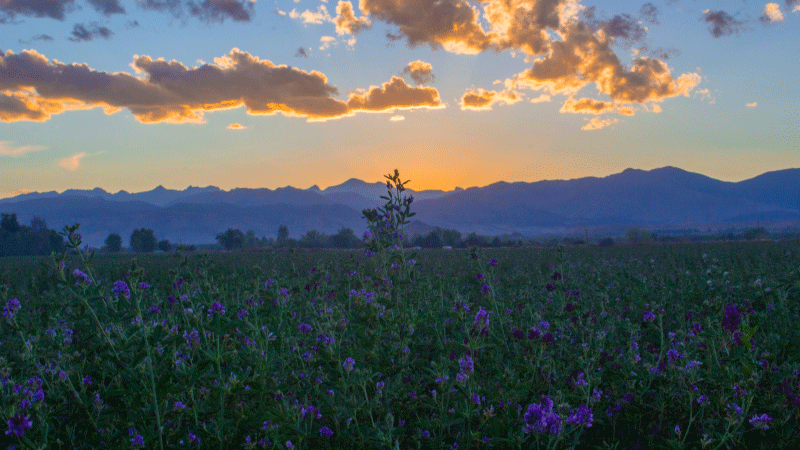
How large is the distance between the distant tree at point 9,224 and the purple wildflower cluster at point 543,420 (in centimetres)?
9760

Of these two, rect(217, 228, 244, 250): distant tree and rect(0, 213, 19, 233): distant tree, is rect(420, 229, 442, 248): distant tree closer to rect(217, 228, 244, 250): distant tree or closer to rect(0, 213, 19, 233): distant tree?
rect(217, 228, 244, 250): distant tree

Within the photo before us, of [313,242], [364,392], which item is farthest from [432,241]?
[364,392]

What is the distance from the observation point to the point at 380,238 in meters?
4.41

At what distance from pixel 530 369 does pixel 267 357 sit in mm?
2249

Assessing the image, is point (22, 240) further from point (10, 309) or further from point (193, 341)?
point (193, 341)

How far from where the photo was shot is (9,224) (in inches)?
2862

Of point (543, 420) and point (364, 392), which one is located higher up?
point (543, 420)

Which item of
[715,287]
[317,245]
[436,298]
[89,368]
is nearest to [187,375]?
[89,368]

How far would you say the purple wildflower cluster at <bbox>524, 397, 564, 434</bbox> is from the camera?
80.0 inches

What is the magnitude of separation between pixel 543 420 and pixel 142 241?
367 feet

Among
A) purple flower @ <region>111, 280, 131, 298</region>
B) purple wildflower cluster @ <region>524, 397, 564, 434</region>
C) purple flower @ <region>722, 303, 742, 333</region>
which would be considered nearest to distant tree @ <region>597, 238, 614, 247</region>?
purple flower @ <region>722, 303, 742, 333</region>

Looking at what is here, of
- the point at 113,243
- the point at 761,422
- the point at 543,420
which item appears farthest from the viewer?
the point at 113,243

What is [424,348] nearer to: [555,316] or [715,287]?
[555,316]

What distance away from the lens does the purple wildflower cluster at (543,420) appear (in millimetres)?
2031
